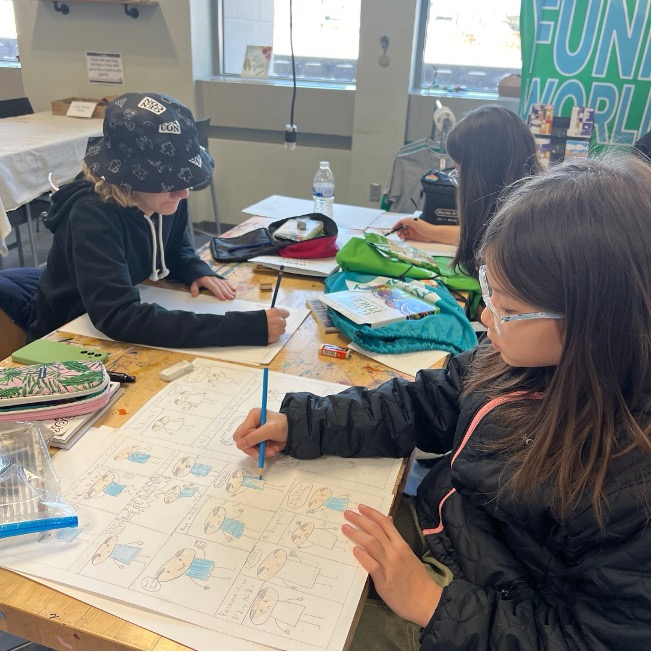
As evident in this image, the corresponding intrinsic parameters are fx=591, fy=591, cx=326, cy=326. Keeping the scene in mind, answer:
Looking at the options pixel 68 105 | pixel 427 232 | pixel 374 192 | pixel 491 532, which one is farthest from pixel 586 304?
pixel 68 105

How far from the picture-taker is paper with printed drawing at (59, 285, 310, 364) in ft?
3.94

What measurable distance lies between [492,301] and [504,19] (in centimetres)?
348

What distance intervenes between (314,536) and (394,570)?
108 millimetres

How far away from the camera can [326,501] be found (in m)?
0.82

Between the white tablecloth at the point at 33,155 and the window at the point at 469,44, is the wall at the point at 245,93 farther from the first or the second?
the white tablecloth at the point at 33,155

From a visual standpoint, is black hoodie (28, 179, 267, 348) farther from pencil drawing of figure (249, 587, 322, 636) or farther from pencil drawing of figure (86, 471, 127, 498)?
pencil drawing of figure (249, 587, 322, 636)

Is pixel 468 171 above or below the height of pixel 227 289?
above

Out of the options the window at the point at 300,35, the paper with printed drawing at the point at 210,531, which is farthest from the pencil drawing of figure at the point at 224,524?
the window at the point at 300,35

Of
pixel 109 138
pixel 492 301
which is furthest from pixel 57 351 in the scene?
pixel 492 301

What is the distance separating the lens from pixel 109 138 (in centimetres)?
126

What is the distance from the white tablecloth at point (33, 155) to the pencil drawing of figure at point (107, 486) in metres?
2.24

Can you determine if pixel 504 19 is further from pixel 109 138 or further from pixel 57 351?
pixel 57 351

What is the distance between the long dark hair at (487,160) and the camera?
1.75m

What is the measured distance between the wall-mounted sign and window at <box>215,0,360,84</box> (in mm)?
684
